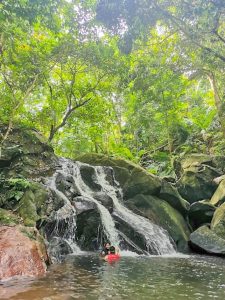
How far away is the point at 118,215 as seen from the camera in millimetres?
14609

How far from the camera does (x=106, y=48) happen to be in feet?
49.9

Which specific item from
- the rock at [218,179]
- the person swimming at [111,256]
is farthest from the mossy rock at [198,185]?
the person swimming at [111,256]

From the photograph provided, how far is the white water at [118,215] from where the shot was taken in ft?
44.7

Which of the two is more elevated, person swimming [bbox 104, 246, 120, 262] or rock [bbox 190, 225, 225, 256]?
rock [bbox 190, 225, 225, 256]

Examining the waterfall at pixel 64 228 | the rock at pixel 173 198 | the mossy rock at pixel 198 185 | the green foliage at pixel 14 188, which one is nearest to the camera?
the green foliage at pixel 14 188

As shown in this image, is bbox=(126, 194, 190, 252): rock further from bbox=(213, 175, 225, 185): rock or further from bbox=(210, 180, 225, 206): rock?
bbox=(213, 175, 225, 185): rock

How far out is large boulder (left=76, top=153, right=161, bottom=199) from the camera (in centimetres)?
1731

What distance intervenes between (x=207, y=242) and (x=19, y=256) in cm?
Answer: 873

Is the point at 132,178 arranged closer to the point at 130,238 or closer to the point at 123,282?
the point at 130,238

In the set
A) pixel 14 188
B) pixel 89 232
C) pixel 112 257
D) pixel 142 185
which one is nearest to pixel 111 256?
pixel 112 257

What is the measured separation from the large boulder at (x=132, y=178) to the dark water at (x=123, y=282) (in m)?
6.11

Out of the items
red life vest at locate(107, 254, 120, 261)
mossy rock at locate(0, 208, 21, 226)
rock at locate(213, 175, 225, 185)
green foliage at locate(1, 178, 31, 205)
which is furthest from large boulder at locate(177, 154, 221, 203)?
mossy rock at locate(0, 208, 21, 226)

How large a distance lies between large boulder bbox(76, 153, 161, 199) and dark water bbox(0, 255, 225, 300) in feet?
20.1

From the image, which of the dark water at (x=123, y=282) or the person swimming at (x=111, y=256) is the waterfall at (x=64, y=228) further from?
the person swimming at (x=111, y=256)
